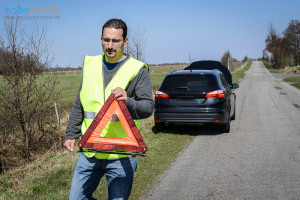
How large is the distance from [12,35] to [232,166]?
196 inches

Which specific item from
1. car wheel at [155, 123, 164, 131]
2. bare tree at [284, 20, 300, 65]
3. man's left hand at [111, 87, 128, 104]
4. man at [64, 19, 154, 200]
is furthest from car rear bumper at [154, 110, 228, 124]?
bare tree at [284, 20, 300, 65]

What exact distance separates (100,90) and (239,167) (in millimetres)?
4167

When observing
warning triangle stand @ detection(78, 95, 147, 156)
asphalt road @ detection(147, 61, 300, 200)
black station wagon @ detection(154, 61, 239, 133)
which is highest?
warning triangle stand @ detection(78, 95, 147, 156)

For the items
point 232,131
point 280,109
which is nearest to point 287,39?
point 280,109

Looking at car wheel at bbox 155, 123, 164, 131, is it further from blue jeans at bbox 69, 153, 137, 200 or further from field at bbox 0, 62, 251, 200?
blue jeans at bbox 69, 153, 137, 200

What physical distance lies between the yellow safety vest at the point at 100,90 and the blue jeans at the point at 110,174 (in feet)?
0.22

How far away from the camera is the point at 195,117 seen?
8453mm

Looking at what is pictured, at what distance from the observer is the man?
2344 mm

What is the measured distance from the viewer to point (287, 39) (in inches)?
3492

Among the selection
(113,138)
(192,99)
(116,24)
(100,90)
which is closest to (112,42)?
(116,24)

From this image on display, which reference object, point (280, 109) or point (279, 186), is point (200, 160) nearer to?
point (279, 186)

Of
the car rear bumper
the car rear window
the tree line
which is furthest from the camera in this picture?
the tree line

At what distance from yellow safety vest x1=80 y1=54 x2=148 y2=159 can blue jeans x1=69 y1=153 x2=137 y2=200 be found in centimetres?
7

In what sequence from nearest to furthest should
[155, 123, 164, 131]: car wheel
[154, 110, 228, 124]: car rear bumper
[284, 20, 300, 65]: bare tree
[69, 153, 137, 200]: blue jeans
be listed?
[69, 153, 137, 200]: blue jeans < [154, 110, 228, 124]: car rear bumper < [155, 123, 164, 131]: car wheel < [284, 20, 300, 65]: bare tree
